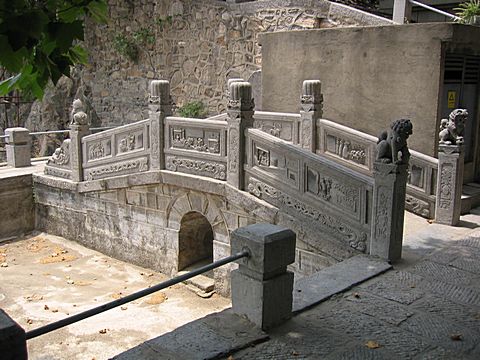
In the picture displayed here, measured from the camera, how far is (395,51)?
9938 mm

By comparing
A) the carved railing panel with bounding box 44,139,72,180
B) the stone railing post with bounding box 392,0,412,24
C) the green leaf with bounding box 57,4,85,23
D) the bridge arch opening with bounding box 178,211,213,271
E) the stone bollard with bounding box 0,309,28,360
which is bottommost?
the bridge arch opening with bounding box 178,211,213,271

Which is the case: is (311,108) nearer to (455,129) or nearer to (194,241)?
(455,129)

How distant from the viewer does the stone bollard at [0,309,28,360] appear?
281cm

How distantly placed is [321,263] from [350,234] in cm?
89

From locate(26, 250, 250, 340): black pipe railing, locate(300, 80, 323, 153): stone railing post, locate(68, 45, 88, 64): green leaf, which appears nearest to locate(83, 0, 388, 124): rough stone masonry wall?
locate(300, 80, 323, 153): stone railing post

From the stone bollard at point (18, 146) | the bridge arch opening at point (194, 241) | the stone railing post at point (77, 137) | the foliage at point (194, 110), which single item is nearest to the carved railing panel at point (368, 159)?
the bridge arch opening at point (194, 241)

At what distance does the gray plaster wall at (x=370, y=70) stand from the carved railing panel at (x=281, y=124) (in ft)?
2.79

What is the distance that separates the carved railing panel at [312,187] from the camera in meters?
7.03

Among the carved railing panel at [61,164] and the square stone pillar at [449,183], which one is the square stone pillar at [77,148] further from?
the square stone pillar at [449,183]

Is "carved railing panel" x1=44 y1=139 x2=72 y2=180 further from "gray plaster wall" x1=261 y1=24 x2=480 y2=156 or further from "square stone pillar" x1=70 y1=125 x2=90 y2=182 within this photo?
"gray plaster wall" x1=261 y1=24 x2=480 y2=156

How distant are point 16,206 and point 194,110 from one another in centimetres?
664

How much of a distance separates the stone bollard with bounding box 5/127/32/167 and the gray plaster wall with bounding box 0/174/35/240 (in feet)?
3.67

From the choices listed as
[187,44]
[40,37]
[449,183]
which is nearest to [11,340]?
[40,37]

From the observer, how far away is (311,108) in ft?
33.8
